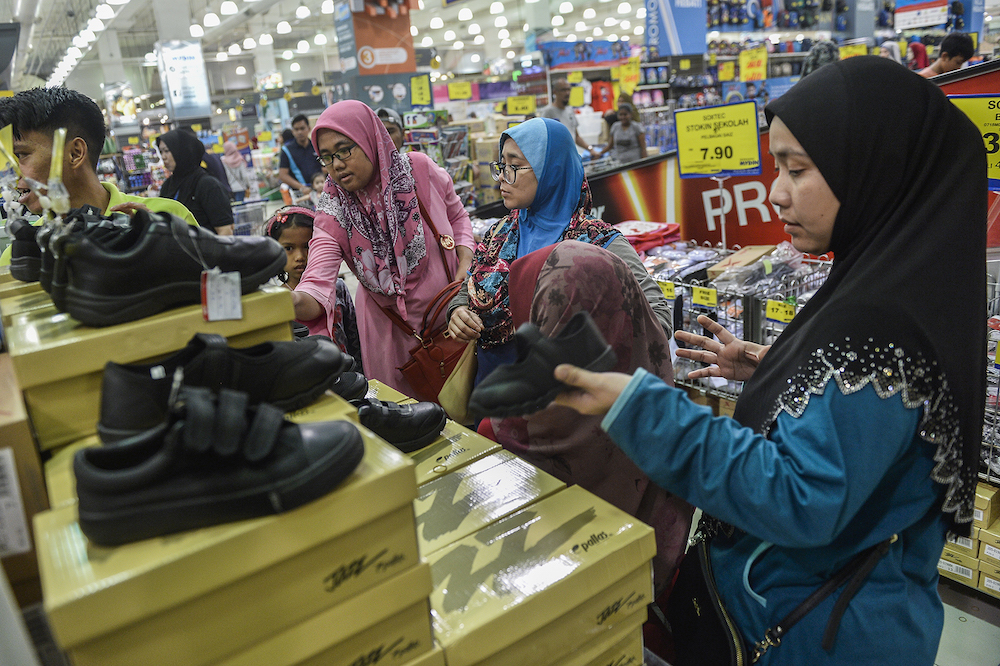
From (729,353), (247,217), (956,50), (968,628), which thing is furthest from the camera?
(247,217)

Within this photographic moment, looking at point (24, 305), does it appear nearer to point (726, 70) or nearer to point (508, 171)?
point (508, 171)

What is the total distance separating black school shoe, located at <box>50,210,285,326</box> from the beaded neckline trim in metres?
0.92

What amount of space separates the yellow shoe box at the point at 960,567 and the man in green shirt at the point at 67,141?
2.74 metres

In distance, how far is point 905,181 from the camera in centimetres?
109

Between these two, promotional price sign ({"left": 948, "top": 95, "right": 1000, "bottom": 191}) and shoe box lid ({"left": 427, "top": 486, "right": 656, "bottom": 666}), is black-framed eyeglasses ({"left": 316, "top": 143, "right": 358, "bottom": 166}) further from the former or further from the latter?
promotional price sign ({"left": 948, "top": 95, "right": 1000, "bottom": 191})

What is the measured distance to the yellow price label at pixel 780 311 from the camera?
254 cm

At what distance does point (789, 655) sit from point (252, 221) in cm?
689

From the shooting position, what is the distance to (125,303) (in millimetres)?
1033

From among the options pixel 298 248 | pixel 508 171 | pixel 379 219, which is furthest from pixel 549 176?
pixel 298 248

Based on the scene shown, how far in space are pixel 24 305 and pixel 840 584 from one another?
1541mm

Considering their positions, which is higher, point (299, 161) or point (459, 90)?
point (459, 90)

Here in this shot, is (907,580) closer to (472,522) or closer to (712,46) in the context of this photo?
(472,522)

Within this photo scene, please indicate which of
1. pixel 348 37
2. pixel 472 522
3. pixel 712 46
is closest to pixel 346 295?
pixel 472 522

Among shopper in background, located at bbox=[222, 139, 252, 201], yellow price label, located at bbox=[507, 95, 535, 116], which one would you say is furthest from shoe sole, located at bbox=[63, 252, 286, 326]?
shopper in background, located at bbox=[222, 139, 252, 201]
